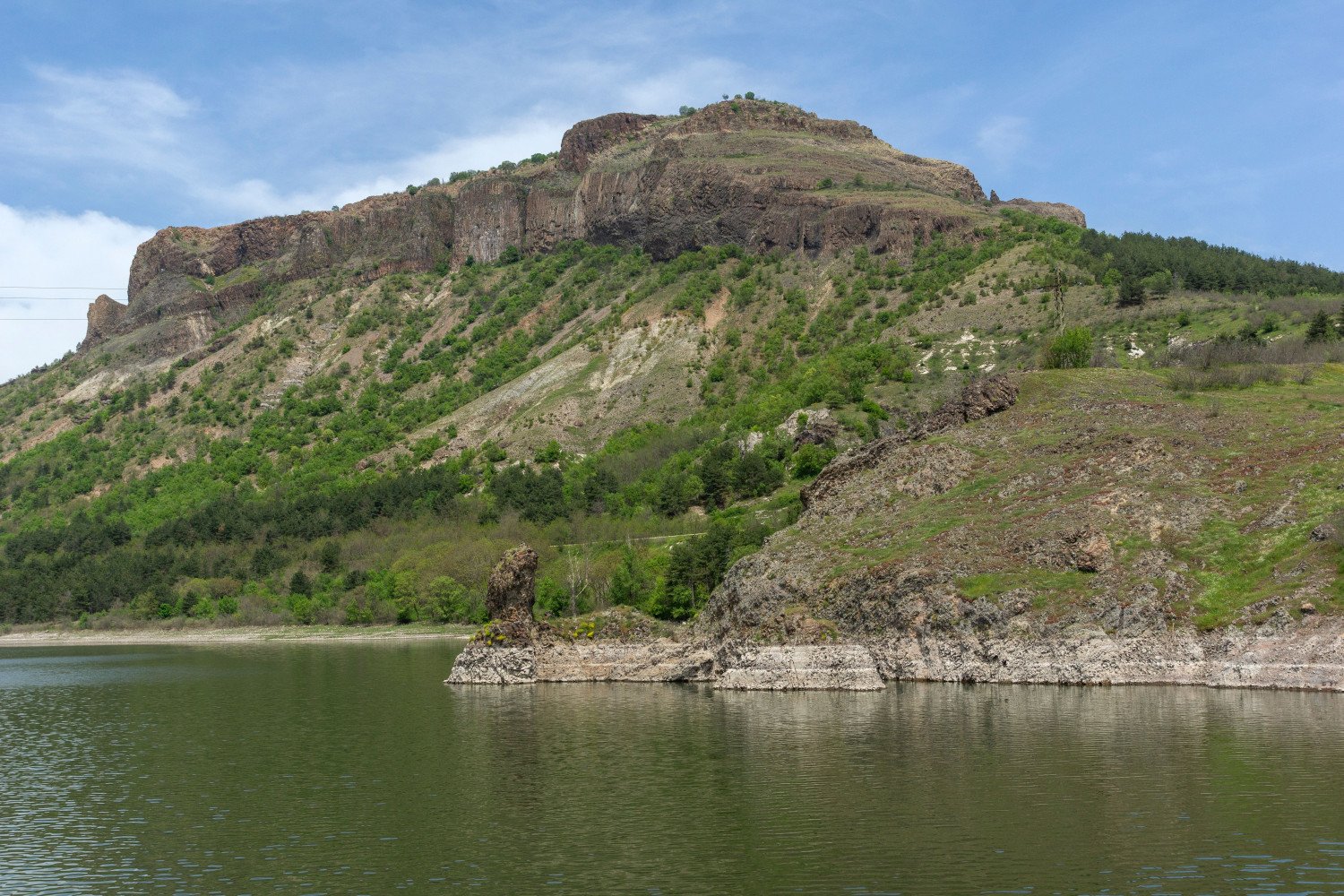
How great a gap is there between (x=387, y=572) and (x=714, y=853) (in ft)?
347

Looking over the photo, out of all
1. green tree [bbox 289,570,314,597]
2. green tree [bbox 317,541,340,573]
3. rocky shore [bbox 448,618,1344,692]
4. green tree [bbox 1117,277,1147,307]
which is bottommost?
rocky shore [bbox 448,618,1344,692]

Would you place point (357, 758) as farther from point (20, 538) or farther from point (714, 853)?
point (20, 538)

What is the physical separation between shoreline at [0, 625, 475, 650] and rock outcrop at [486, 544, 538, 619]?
141ft

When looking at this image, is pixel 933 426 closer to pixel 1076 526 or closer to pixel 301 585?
pixel 1076 526

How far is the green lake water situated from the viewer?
992 inches

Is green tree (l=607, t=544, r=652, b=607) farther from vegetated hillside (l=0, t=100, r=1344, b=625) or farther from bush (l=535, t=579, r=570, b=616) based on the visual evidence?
bush (l=535, t=579, r=570, b=616)

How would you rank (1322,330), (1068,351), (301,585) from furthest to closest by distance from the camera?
(301,585) → (1322,330) → (1068,351)

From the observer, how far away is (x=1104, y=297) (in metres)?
135

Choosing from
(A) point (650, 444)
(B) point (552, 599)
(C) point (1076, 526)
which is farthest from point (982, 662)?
(A) point (650, 444)

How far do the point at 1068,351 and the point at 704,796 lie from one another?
6192 centimetres

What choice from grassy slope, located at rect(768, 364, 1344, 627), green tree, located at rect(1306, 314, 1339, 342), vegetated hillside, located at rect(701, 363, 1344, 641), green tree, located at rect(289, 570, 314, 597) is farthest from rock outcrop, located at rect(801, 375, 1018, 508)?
green tree, located at rect(289, 570, 314, 597)

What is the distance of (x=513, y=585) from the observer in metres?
62.8

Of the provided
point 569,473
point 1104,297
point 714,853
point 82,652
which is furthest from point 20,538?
point 714,853

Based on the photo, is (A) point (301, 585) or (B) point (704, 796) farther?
(A) point (301, 585)
